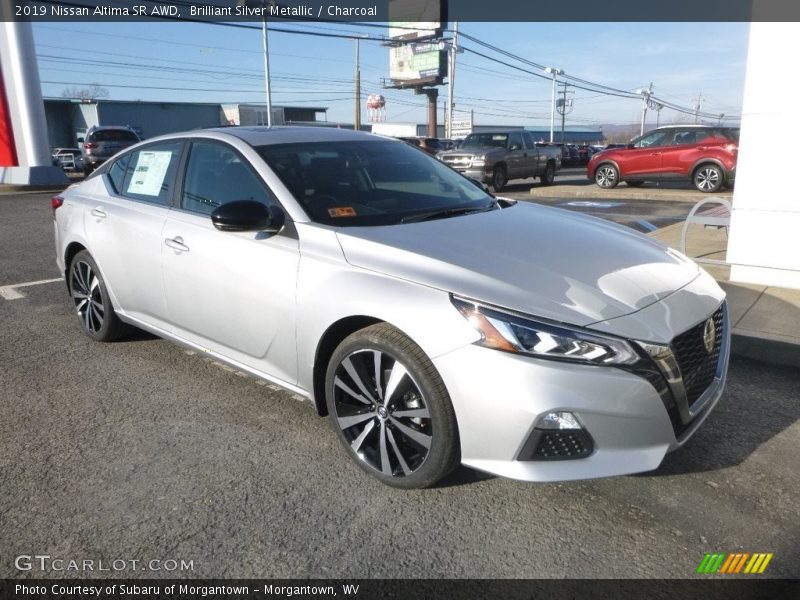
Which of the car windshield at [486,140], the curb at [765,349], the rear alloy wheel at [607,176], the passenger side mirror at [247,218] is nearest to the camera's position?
the passenger side mirror at [247,218]

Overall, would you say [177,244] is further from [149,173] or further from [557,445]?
[557,445]

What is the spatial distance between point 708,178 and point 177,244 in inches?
615

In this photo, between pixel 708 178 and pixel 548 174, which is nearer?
pixel 708 178

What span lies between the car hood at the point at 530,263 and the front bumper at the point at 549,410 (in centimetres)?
24

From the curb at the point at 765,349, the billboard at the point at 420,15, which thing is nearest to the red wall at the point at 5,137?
the curb at the point at 765,349

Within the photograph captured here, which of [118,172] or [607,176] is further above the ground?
[118,172]

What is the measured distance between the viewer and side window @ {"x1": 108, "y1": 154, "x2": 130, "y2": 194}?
4672mm

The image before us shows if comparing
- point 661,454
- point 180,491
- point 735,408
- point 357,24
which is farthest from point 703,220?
point 357,24

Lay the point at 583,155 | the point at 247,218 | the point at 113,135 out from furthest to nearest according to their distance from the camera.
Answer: the point at 583,155
the point at 113,135
the point at 247,218

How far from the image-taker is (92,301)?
4855 mm

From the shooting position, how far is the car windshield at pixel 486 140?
19875 mm

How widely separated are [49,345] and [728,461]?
4662mm

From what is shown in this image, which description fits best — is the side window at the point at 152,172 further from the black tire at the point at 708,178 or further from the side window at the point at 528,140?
the side window at the point at 528,140

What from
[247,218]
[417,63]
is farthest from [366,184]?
[417,63]
